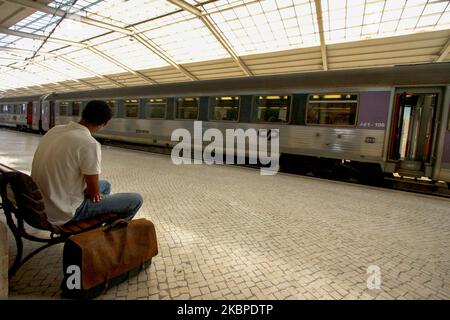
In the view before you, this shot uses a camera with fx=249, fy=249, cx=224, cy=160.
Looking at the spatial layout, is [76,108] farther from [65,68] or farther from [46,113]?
[65,68]

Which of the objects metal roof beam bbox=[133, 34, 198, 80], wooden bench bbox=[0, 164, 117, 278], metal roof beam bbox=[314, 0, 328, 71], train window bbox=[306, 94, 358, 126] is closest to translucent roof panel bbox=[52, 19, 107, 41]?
metal roof beam bbox=[133, 34, 198, 80]

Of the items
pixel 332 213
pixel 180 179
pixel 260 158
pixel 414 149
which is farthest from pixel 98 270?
pixel 414 149

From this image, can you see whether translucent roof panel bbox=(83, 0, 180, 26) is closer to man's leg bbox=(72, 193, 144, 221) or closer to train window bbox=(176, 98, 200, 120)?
train window bbox=(176, 98, 200, 120)

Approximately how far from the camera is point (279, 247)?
3039 mm

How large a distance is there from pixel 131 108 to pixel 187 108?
13.4 ft

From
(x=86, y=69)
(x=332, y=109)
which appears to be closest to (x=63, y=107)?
(x=86, y=69)

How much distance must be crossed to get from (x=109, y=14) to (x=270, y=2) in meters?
10.5

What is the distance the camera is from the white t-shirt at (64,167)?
2033mm

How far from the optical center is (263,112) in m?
8.66

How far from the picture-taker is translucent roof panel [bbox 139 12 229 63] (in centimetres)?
1619

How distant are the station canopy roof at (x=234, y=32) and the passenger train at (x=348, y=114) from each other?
279 inches

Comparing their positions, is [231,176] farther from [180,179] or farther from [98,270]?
[98,270]

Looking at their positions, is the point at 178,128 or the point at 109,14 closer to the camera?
the point at 178,128

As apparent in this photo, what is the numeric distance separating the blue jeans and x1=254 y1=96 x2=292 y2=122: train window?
21.8ft
